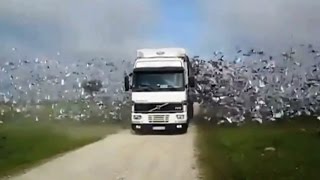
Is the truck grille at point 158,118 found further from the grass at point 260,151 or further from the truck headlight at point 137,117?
the grass at point 260,151

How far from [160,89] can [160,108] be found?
0.44 m

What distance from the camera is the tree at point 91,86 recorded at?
44.9 ft

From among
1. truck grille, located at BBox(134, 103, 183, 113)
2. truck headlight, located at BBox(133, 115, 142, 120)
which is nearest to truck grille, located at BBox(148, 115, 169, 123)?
truck grille, located at BBox(134, 103, 183, 113)

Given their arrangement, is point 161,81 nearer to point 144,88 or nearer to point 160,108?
point 144,88

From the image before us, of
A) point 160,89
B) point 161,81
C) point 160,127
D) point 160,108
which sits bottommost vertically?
point 160,127

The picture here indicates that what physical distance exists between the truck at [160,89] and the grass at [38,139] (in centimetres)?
94

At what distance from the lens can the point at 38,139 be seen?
37.9ft

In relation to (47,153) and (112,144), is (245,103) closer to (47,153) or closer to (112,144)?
(112,144)

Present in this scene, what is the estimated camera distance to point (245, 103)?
12.9 m

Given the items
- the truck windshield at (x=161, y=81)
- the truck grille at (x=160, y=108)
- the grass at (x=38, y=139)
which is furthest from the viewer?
the truck grille at (x=160, y=108)

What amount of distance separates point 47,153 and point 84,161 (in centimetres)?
125

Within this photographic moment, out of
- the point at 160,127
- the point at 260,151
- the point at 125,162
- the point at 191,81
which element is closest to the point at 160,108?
the point at 160,127

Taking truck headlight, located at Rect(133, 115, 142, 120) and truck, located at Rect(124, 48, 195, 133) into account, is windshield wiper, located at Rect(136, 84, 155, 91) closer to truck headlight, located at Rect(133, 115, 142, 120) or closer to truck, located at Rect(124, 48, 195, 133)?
truck, located at Rect(124, 48, 195, 133)

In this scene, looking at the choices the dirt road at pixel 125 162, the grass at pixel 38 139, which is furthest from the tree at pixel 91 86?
the dirt road at pixel 125 162
